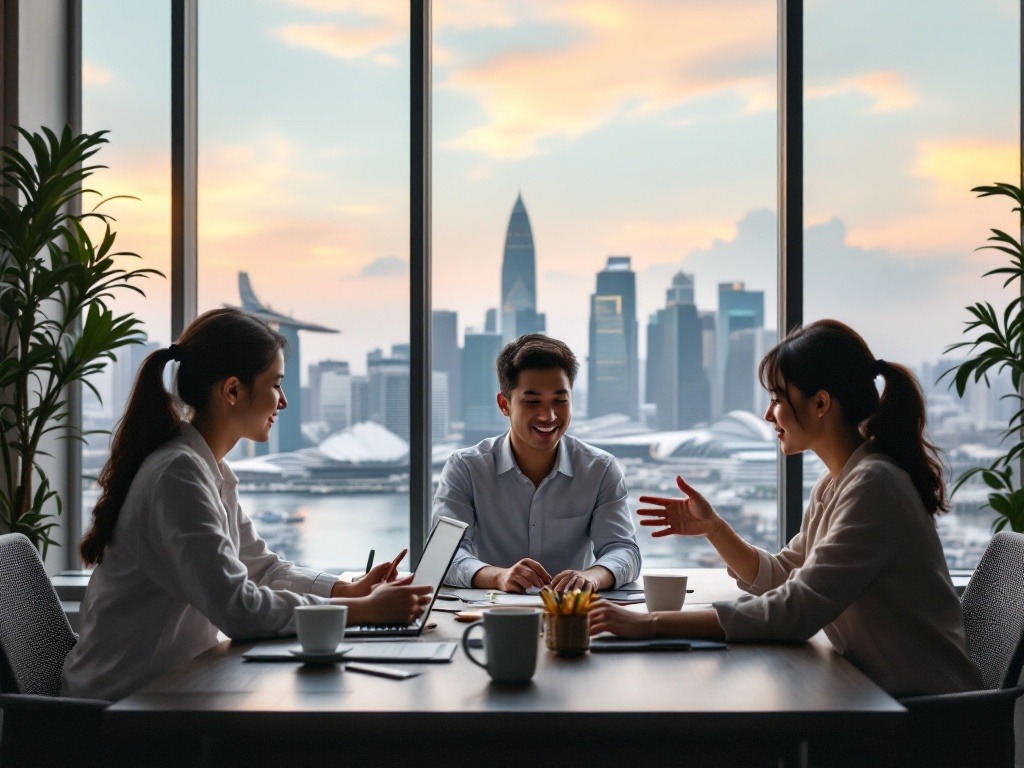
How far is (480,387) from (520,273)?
0.46 metres

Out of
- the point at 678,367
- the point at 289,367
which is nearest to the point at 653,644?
the point at 678,367

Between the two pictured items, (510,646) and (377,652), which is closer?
(510,646)

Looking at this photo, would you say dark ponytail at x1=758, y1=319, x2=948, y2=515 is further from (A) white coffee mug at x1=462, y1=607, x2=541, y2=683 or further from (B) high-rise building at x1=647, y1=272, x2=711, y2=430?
(B) high-rise building at x1=647, y1=272, x2=711, y2=430

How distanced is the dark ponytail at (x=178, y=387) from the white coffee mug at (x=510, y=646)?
0.86 m

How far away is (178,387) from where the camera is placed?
2.25m

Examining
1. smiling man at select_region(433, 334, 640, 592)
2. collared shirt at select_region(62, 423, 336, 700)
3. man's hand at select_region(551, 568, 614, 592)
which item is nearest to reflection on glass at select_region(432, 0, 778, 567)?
smiling man at select_region(433, 334, 640, 592)

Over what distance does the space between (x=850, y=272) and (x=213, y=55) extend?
8.32ft

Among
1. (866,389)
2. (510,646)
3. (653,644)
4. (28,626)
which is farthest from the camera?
(866,389)

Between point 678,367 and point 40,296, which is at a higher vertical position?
point 40,296

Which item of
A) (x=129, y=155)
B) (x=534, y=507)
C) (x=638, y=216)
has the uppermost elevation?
(x=129, y=155)

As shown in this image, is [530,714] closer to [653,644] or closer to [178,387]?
[653,644]

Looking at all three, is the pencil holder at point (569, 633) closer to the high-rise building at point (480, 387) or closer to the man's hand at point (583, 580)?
the man's hand at point (583, 580)

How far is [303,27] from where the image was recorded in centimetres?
387

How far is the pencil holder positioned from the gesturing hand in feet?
2.15
